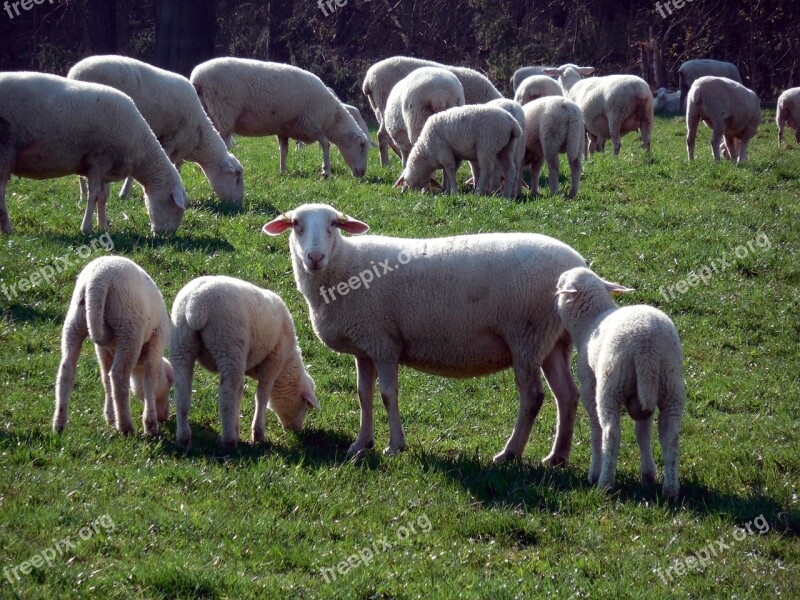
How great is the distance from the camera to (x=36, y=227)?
33.0 feet

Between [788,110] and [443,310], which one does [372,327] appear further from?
[788,110]

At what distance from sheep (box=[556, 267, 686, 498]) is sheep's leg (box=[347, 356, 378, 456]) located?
1.39 metres

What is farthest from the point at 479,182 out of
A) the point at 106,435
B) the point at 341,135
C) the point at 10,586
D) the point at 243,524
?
the point at 10,586

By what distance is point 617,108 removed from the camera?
1680 centimetres

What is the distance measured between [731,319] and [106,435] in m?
5.55

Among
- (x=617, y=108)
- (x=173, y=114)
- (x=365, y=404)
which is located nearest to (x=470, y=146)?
(x=173, y=114)

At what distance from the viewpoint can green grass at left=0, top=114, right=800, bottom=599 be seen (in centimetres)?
456

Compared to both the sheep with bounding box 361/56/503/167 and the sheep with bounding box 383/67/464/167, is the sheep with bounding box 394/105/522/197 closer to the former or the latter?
the sheep with bounding box 383/67/464/167

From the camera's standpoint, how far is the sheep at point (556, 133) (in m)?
12.5

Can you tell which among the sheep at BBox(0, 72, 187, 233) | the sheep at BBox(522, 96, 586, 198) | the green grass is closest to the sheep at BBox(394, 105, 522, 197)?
the sheep at BBox(522, 96, 586, 198)

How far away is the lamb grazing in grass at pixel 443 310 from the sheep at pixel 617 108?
1060 cm

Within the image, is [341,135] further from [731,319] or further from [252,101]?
[731,319]

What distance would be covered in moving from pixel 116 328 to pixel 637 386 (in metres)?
2.97

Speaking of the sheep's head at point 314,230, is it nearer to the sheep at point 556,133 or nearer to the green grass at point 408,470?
the green grass at point 408,470
